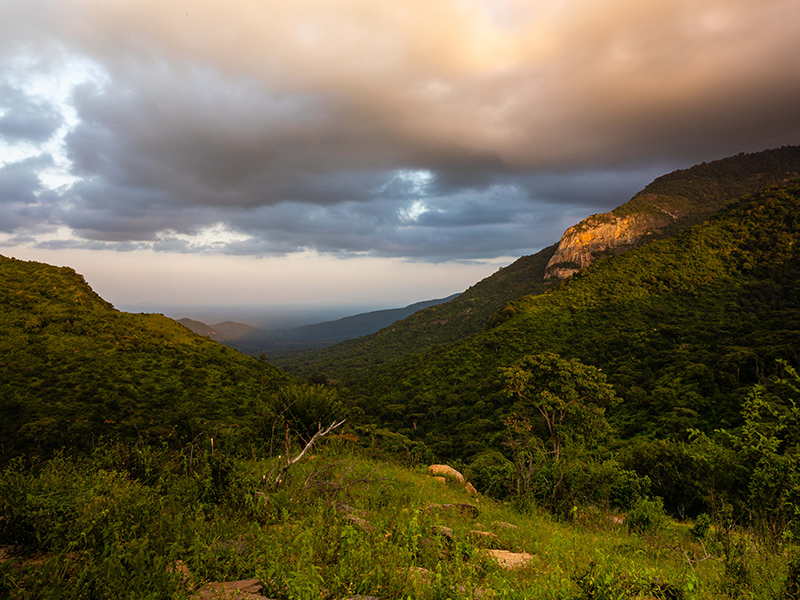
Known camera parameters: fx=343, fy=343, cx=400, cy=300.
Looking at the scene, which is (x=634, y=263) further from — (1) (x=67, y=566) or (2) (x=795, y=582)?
(1) (x=67, y=566)

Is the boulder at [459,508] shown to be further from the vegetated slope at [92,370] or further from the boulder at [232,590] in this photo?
the vegetated slope at [92,370]

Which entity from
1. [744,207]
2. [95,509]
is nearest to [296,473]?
[95,509]

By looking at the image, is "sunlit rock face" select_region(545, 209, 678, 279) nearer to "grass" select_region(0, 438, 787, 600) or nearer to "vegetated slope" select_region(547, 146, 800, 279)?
"vegetated slope" select_region(547, 146, 800, 279)

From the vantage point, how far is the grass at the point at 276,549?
3.42m

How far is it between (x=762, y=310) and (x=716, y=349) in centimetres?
2217

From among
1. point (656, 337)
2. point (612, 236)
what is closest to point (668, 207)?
point (612, 236)

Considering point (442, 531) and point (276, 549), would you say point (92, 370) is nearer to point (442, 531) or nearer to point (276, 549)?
point (276, 549)

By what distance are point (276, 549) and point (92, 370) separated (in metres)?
30.7

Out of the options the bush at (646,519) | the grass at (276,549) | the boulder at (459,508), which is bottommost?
the bush at (646,519)

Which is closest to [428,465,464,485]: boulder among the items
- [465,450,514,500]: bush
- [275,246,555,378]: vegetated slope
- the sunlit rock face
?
[465,450,514,500]: bush

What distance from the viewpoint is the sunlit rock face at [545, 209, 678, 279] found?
121000mm

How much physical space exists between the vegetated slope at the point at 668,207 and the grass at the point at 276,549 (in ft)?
417

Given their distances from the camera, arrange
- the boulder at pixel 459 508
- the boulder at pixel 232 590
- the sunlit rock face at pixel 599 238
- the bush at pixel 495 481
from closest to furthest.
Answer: the boulder at pixel 232 590
the boulder at pixel 459 508
the bush at pixel 495 481
the sunlit rock face at pixel 599 238

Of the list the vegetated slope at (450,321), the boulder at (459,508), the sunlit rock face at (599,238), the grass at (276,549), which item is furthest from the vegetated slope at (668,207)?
the grass at (276,549)
